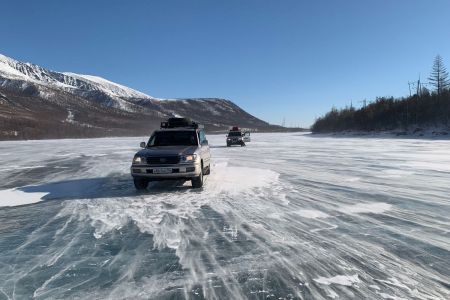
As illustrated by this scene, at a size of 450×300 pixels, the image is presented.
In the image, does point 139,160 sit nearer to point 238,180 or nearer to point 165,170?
point 165,170

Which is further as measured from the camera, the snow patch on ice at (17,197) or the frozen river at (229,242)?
the snow patch on ice at (17,197)

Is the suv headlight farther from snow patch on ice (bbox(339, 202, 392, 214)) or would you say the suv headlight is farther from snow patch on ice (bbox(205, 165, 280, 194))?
snow patch on ice (bbox(339, 202, 392, 214))

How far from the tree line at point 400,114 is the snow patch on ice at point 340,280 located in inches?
2408

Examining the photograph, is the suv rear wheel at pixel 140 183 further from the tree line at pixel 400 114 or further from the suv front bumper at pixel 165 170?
the tree line at pixel 400 114

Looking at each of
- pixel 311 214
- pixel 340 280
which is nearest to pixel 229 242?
pixel 340 280

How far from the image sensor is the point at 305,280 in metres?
4.68

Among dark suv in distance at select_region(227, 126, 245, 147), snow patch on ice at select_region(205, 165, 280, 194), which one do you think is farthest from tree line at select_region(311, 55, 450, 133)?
snow patch on ice at select_region(205, 165, 280, 194)

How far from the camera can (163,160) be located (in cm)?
1108

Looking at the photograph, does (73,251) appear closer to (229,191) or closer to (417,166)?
(229,191)

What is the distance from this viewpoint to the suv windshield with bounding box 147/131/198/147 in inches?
506

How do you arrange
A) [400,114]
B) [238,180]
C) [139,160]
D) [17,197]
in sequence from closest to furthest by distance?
[17,197], [139,160], [238,180], [400,114]

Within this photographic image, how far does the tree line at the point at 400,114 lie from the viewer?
207 feet

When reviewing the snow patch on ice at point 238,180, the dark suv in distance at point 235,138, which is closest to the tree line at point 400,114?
the dark suv in distance at point 235,138

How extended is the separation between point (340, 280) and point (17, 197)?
9074 mm
